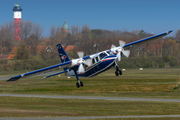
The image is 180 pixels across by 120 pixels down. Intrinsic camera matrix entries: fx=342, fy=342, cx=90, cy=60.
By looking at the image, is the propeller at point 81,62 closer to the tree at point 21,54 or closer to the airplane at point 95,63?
the airplane at point 95,63

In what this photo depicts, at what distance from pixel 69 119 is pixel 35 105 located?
18.8 m

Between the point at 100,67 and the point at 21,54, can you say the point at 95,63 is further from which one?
the point at 21,54

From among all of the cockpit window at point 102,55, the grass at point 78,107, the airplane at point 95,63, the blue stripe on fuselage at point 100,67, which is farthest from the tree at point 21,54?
the cockpit window at point 102,55

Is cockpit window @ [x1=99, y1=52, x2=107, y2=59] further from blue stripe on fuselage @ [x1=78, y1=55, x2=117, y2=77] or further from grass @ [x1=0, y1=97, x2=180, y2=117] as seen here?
grass @ [x1=0, y1=97, x2=180, y2=117]

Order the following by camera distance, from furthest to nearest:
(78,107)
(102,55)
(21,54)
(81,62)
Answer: (21,54) < (78,107) < (81,62) < (102,55)

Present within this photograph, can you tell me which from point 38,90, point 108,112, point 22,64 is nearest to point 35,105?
point 108,112

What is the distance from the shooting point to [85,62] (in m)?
55.2

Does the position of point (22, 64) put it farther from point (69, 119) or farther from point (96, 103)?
point (69, 119)

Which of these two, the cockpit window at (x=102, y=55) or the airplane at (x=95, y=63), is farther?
the cockpit window at (x=102, y=55)

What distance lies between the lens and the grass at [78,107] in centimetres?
4803

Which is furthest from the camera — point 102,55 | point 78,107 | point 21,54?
point 21,54

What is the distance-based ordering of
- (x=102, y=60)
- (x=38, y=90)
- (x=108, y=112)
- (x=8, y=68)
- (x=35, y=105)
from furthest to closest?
1. (x=8, y=68)
2. (x=38, y=90)
3. (x=35, y=105)
4. (x=102, y=60)
5. (x=108, y=112)

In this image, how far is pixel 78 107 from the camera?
182 feet

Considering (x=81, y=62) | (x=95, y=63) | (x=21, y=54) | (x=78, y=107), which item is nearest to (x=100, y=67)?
(x=95, y=63)
